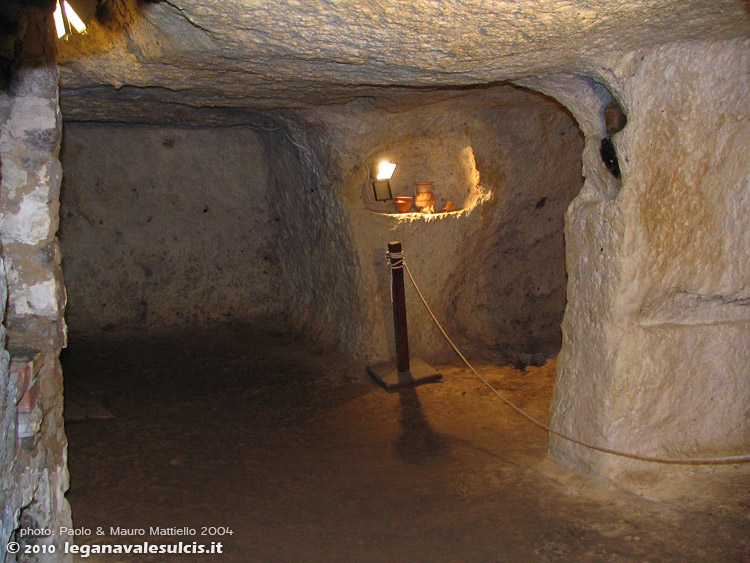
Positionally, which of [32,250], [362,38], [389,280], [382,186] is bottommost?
[389,280]

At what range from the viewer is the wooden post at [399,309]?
444 centimetres

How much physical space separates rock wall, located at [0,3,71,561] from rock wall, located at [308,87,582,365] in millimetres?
2607

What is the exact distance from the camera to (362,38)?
2.15 m

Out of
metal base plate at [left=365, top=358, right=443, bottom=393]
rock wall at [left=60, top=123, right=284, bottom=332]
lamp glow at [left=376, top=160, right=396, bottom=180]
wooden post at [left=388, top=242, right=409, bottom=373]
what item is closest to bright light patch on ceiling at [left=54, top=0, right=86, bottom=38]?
wooden post at [left=388, top=242, right=409, bottom=373]

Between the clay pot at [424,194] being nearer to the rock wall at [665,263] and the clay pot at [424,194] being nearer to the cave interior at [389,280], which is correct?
the cave interior at [389,280]

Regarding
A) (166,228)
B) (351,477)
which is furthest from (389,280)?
(166,228)

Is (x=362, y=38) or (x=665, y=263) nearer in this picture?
(x=362, y=38)

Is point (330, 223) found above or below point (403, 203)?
below

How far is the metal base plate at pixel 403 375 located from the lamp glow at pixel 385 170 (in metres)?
1.45

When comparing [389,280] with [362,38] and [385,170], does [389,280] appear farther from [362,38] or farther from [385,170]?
[362,38]

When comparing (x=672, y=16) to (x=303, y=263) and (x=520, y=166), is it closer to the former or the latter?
(x=520, y=166)

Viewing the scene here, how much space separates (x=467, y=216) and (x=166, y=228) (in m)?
2.76

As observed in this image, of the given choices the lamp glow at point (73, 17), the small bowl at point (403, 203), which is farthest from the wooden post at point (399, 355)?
the lamp glow at point (73, 17)

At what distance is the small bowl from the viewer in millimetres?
4988
